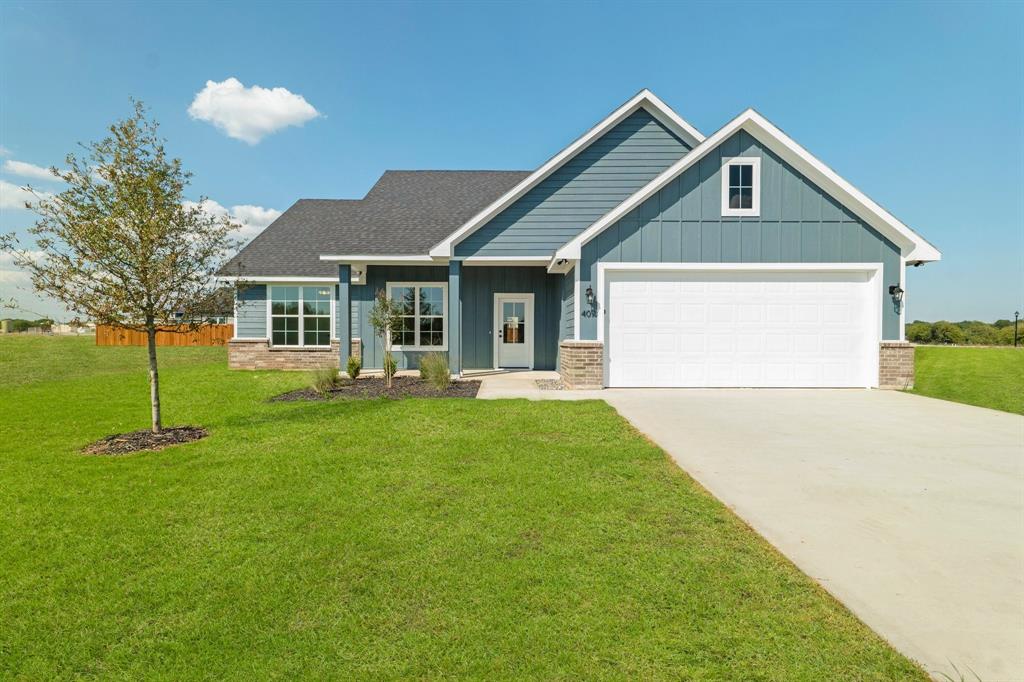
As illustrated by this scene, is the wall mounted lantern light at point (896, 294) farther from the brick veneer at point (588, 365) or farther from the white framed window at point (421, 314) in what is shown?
the white framed window at point (421, 314)

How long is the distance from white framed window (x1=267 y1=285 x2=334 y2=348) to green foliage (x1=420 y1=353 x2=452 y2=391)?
19.1 feet

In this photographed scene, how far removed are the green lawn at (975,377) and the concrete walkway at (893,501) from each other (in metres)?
2.11

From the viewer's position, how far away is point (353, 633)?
2451 mm

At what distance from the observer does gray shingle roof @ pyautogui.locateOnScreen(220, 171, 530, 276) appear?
13.8 m

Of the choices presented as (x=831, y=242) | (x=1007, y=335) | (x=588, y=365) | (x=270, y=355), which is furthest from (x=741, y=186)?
(x=1007, y=335)

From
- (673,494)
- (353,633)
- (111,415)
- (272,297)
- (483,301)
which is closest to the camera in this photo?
(353,633)

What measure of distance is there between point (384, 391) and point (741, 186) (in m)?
9.19

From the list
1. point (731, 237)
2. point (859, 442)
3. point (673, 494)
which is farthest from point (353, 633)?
point (731, 237)

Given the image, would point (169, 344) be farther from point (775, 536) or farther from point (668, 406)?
point (775, 536)

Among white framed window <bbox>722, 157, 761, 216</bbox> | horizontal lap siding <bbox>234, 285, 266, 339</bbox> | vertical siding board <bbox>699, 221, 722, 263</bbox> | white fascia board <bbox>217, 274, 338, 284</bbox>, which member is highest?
white framed window <bbox>722, 157, 761, 216</bbox>

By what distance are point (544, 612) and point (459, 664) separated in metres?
0.57

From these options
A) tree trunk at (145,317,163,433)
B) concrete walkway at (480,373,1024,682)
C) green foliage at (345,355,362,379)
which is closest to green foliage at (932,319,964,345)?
concrete walkway at (480,373,1024,682)

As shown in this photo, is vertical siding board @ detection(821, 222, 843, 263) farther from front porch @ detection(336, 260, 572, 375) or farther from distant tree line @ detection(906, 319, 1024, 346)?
distant tree line @ detection(906, 319, 1024, 346)

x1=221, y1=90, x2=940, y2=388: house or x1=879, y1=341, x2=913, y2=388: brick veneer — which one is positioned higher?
x1=221, y1=90, x2=940, y2=388: house
